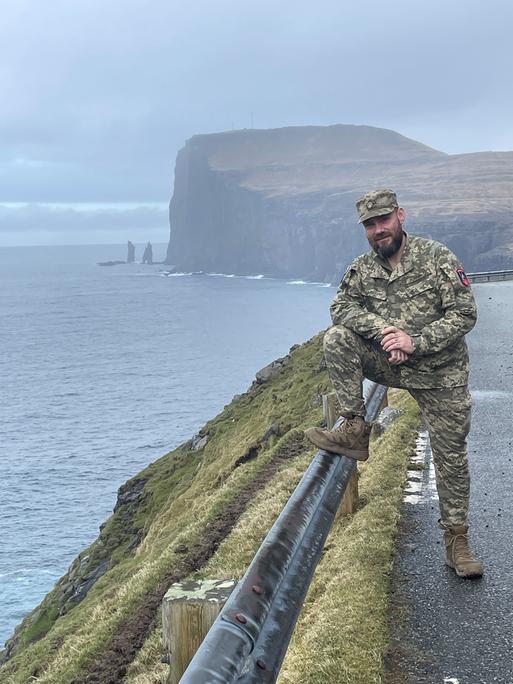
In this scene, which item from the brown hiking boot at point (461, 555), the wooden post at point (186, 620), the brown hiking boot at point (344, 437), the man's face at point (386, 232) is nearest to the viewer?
the wooden post at point (186, 620)

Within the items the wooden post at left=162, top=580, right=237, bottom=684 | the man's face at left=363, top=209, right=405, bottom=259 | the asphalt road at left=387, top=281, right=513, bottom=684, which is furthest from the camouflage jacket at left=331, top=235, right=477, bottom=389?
the wooden post at left=162, top=580, right=237, bottom=684

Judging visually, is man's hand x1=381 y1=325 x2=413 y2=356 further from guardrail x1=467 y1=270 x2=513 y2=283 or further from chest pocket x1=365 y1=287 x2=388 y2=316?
guardrail x1=467 y1=270 x2=513 y2=283

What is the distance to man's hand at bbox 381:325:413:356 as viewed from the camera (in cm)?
517

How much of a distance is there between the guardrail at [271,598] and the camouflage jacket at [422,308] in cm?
103

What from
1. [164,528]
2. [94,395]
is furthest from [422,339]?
[94,395]

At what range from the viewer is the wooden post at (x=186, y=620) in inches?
116

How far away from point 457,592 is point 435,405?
1.31m

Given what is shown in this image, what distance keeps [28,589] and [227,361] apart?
63.8 meters

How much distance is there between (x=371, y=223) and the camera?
5.34 meters

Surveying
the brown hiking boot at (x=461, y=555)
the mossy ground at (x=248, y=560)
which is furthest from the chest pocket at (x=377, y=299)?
the mossy ground at (x=248, y=560)

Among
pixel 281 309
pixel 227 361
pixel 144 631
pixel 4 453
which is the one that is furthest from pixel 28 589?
pixel 281 309

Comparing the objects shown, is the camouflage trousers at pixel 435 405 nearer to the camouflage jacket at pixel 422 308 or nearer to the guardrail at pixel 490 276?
the camouflage jacket at pixel 422 308

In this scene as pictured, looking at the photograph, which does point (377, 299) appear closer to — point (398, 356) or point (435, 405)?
point (398, 356)

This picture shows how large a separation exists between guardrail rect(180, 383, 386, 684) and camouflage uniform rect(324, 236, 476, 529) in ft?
2.68
